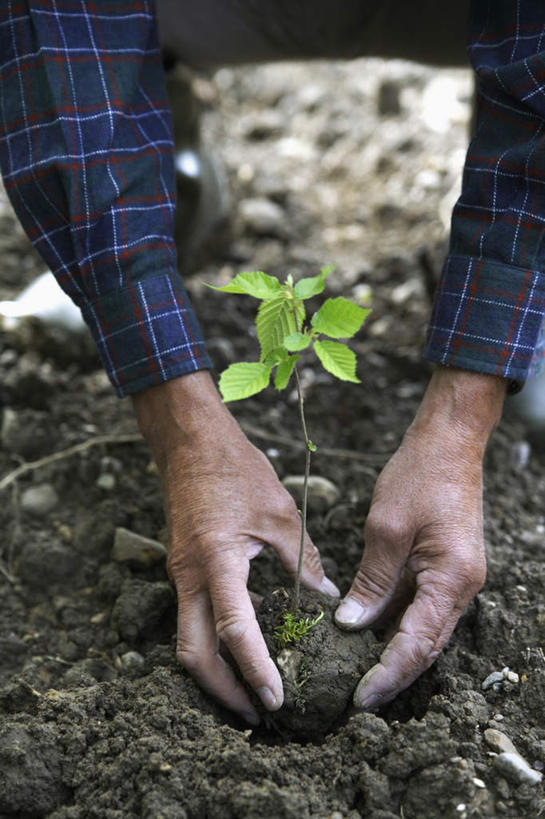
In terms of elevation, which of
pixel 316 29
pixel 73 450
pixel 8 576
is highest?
pixel 316 29

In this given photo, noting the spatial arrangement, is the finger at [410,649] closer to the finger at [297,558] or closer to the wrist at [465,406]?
the finger at [297,558]

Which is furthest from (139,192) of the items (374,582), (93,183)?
(374,582)

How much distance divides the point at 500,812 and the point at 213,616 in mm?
583

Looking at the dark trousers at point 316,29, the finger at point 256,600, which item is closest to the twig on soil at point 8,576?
the finger at point 256,600

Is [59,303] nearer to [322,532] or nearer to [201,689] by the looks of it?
[322,532]

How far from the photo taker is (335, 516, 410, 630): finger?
1.53 meters

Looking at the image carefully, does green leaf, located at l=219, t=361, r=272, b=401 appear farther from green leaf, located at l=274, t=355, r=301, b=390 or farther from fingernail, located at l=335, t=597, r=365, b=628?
fingernail, located at l=335, t=597, r=365, b=628

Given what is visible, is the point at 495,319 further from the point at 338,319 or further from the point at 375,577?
the point at 375,577

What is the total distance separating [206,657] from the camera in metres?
1.49

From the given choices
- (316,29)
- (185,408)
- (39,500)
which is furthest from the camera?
(316,29)

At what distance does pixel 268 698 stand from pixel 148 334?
732 mm

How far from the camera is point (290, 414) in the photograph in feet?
7.76

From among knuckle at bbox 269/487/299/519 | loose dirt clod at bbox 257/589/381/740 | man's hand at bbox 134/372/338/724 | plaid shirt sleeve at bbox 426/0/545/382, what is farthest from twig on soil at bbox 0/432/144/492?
plaid shirt sleeve at bbox 426/0/545/382

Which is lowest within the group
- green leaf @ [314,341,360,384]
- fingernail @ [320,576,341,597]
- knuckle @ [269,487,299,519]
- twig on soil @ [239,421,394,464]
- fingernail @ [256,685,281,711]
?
twig on soil @ [239,421,394,464]
